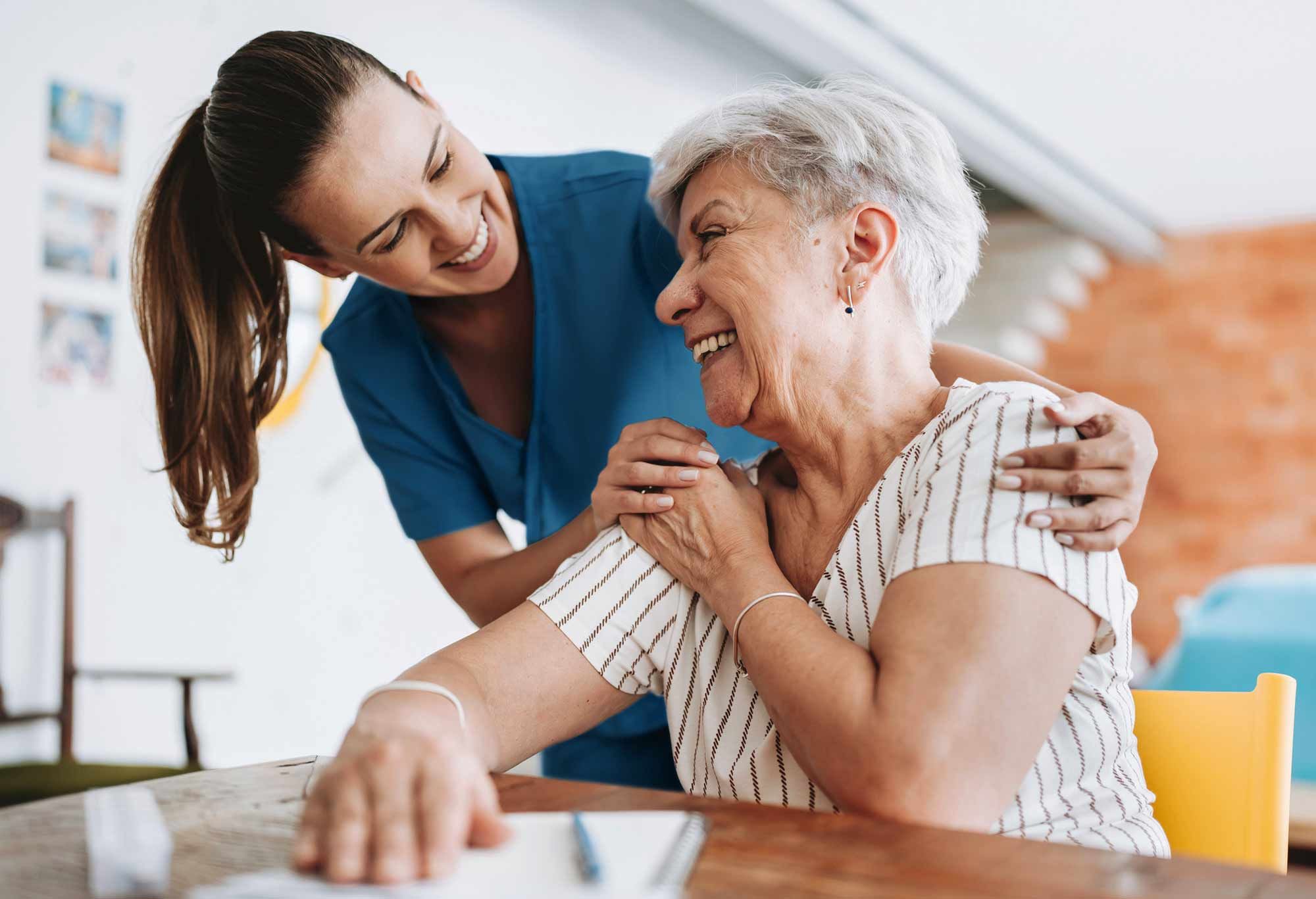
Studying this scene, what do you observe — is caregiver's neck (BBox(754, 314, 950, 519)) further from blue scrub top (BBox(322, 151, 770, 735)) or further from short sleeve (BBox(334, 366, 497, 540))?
short sleeve (BBox(334, 366, 497, 540))

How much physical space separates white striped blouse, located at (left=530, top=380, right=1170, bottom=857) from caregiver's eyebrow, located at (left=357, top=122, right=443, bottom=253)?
1.54 feet

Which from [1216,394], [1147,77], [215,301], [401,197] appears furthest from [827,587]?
[1216,394]

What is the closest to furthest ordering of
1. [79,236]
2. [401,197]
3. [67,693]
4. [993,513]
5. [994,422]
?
[993,513] < [994,422] < [401,197] < [67,693] < [79,236]

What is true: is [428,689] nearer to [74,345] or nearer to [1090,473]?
[1090,473]

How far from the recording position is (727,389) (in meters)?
1.32

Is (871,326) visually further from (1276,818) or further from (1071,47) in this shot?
(1071,47)

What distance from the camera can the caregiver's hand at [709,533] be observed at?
120 cm

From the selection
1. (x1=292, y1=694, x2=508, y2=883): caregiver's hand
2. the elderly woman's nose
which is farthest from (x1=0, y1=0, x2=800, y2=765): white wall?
(x1=292, y1=694, x2=508, y2=883): caregiver's hand

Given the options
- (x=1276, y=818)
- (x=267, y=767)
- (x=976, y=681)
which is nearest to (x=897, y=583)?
(x=976, y=681)

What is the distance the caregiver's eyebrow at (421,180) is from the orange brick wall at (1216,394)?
672 cm

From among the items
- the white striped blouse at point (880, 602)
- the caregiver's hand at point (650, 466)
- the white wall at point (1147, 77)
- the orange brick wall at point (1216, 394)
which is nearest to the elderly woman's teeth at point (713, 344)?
the caregiver's hand at point (650, 466)

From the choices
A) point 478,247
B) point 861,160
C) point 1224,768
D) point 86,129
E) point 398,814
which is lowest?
point 1224,768

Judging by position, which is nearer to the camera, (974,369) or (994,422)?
(994,422)

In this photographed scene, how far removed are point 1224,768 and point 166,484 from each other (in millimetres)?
2742
